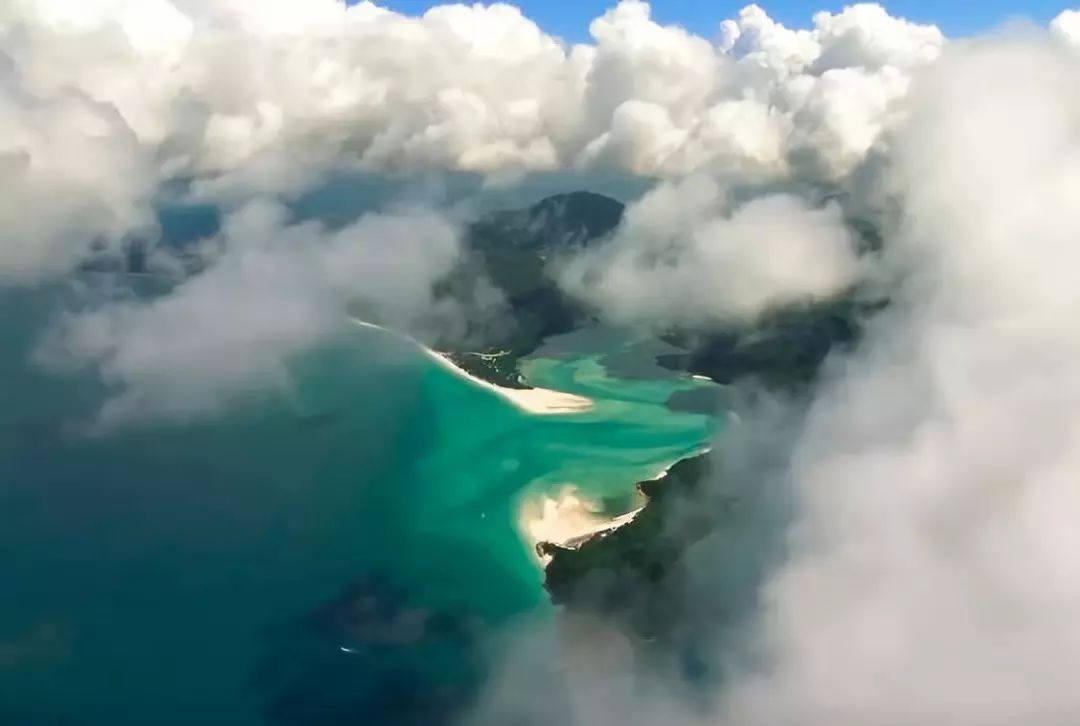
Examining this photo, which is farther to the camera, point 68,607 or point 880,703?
point 68,607

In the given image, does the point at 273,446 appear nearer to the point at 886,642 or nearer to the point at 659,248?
the point at 886,642

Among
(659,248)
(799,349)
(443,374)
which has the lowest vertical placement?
(443,374)

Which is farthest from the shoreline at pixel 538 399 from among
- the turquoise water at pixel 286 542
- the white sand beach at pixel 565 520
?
the white sand beach at pixel 565 520

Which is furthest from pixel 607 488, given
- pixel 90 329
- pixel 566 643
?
pixel 90 329

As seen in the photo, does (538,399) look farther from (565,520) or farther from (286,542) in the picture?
(286,542)

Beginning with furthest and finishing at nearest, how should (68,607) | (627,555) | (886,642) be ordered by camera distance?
(627,555) → (68,607) → (886,642)

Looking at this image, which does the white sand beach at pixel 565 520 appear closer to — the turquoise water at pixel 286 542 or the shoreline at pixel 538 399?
the turquoise water at pixel 286 542

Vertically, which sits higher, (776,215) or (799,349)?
(776,215)

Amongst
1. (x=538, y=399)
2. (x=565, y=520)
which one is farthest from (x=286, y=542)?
(x=538, y=399)
